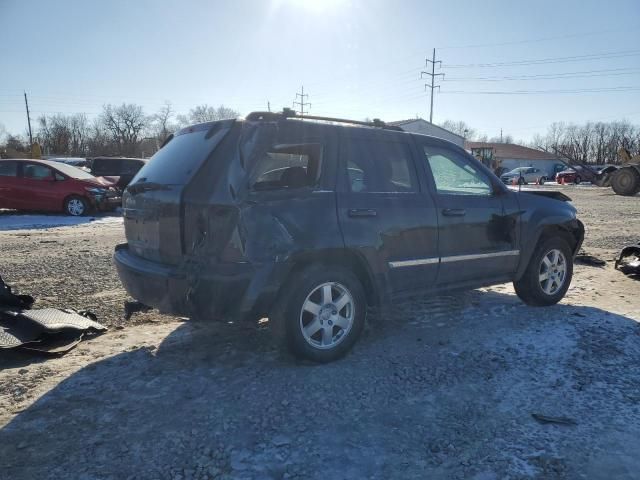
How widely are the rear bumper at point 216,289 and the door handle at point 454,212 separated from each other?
174 cm

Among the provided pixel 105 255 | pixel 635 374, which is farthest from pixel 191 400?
pixel 105 255

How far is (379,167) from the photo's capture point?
4027 millimetres

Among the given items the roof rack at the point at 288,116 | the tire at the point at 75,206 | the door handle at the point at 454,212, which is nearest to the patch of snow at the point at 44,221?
the tire at the point at 75,206

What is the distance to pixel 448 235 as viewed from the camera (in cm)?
432

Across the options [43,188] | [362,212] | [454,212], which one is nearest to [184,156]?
[362,212]

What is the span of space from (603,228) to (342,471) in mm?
11900

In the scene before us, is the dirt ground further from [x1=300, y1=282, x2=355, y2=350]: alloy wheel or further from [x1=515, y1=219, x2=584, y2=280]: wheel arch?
[x1=515, y1=219, x2=584, y2=280]: wheel arch

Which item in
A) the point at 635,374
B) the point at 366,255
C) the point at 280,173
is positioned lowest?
the point at 635,374

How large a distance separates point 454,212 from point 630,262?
4122 mm

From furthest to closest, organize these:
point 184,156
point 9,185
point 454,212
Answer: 1. point 9,185
2. point 454,212
3. point 184,156

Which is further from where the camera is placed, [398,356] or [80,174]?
[80,174]

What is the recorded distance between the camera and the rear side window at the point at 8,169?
1288cm

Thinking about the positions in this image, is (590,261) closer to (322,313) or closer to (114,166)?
(322,313)

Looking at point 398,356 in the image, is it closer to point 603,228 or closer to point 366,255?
point 366,255
